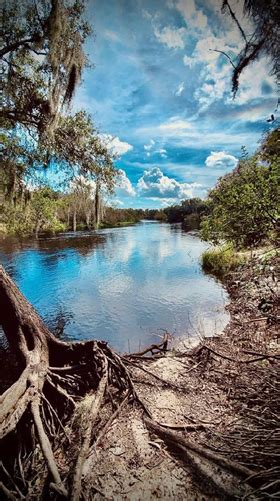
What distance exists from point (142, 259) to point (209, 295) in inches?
419

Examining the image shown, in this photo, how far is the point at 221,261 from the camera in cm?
1582

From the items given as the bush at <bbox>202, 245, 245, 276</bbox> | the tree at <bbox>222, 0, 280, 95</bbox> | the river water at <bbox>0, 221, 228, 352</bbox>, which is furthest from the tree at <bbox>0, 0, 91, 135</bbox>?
the bush at <bbox>202, 245, 245, 276</bbox>

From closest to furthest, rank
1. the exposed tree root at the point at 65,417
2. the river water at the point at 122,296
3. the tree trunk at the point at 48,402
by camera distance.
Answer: the exposed tree root at the point at 65,417
the tree trunk at the point at 48,402
the river water at the point at 122,296

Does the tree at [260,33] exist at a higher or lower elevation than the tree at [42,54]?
lower

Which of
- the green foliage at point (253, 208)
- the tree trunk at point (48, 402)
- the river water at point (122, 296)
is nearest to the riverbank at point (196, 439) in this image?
the tree trunk at point (48, 402)

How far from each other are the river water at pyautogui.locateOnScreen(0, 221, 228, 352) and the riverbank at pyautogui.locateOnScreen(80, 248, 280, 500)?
121 inches

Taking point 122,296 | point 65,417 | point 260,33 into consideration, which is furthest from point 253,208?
point 122,296

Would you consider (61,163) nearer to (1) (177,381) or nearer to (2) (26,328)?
(2) (26,328)

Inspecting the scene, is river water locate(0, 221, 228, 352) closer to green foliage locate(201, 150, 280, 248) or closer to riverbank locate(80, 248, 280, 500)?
green foliage locate(201, 150, 280, 248)

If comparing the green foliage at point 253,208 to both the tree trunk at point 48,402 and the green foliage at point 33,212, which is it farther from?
the green foliage at point 33,212

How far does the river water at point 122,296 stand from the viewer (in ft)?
28.5

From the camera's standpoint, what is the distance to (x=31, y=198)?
11.6m

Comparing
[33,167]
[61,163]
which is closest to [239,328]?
[61,163]

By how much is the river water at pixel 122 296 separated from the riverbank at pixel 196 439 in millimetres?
3066
